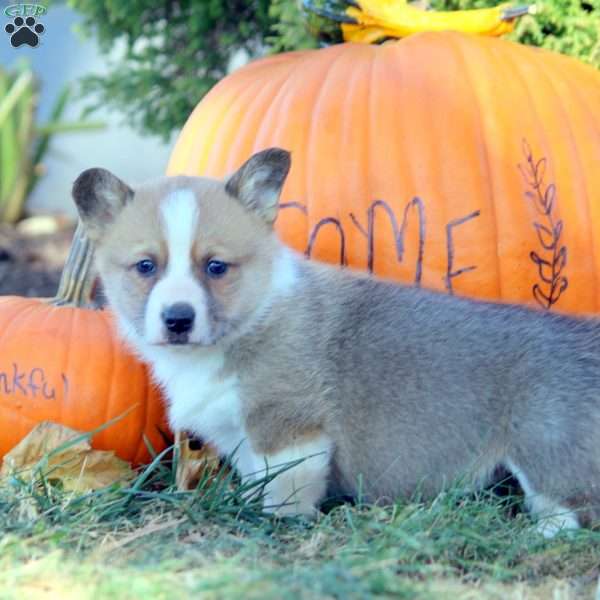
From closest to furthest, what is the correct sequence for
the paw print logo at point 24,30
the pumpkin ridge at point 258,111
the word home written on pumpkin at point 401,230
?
the word home written on pumpkin at point 401,230 < the pumpkin ridge at point 258,111 < the paw print logo at point 24,30

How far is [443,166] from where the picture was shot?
400cm

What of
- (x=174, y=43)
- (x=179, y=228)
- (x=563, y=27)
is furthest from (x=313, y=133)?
(x=174, y=43)

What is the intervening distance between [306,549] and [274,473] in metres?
0.43

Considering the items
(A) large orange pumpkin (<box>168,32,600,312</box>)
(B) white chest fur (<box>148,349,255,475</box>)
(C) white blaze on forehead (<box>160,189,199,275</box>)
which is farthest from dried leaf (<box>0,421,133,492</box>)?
(A) large orange pumpkin (<box>168,32,600,312</box>)

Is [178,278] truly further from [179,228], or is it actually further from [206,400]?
[206,400]

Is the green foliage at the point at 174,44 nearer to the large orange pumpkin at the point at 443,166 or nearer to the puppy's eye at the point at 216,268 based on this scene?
the large orange pumpkin at the point at 443,166

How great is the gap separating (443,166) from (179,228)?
124 centimetres

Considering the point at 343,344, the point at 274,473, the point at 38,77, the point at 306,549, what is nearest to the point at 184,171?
the point at 343,344

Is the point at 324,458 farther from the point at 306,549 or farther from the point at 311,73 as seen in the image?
the point at 311,73

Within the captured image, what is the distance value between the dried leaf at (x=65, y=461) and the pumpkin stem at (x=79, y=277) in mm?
596

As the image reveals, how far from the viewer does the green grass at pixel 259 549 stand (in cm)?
238

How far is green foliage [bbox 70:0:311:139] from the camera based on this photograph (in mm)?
5668

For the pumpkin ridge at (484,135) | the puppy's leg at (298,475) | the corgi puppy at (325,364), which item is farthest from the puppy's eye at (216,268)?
the pumpkin ridge at (484,135)

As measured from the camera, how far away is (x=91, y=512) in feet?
9.87
